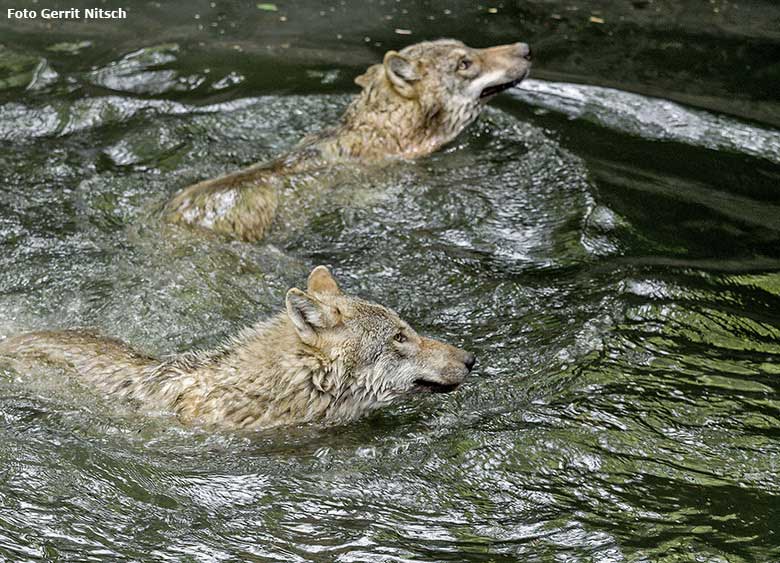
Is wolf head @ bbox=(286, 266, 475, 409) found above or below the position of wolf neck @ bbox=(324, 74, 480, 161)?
below

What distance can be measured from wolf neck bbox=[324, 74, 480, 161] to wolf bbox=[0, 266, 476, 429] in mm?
3412

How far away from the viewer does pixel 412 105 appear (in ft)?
33.7

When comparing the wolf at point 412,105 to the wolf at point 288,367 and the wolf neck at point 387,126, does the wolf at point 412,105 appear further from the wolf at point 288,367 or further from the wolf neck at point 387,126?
the wolf at point 288,367

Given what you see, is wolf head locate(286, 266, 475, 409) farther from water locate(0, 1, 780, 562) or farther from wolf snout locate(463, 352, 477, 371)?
water locate(0, 1, 780, 562)

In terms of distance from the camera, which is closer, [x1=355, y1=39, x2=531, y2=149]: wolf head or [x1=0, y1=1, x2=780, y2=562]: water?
[x1=0, y1=1, x2=780, y2=562]: water

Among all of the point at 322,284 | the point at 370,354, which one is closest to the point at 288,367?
the point at 370,354

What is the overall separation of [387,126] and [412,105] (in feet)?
1.13

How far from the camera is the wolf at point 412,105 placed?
390 inches

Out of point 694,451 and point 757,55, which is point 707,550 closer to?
point 694,451

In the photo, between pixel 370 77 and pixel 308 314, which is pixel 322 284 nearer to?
pixel 308 314

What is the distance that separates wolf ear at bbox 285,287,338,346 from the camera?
6.14 metres

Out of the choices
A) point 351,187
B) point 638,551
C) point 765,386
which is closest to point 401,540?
point 638,551

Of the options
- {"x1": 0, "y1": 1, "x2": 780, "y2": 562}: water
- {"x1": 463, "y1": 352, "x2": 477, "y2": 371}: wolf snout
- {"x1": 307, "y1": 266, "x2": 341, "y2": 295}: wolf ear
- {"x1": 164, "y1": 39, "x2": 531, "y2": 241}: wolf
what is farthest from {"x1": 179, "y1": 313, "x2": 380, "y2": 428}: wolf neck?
{"x1": 164, "y1": 39, "x2": 531, "y2": 241}: wolf

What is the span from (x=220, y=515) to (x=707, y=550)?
255cm
